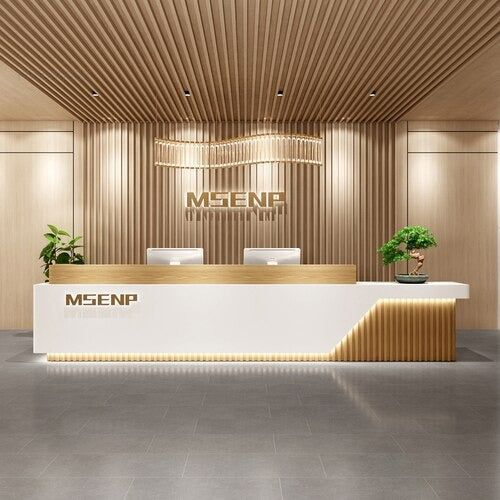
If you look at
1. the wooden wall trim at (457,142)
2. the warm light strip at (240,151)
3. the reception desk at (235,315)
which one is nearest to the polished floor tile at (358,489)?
the reception desk at (235,315)

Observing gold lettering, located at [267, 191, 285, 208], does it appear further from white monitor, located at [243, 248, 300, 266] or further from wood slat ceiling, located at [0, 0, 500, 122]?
white monitor, located at [243, 248, 300, 266]

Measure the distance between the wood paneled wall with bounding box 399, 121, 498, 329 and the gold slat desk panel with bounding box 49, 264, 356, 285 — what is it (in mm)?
3903

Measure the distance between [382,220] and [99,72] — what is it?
5.58 m

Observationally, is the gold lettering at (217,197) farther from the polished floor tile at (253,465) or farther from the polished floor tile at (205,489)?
the polished floor tile at (205,489)

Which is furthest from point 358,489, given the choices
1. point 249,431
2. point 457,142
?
point 457,142

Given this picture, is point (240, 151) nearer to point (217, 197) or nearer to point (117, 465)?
point (217, 197)

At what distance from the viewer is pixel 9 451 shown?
3949mm

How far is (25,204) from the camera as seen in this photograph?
10320 mm

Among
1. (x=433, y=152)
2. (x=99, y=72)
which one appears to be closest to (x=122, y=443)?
(x=99, y=72)

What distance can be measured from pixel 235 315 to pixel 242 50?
334 centimetres

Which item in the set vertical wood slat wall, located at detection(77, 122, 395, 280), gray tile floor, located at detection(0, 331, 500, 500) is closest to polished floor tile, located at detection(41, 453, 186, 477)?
gray tile floor, located at detection(0, 331, 500, 500)

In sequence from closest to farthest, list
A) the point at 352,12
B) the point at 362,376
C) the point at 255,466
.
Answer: the point at 255,466
the point at 352,12
the point at 362,376

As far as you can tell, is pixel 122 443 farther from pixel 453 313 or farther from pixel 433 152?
pixel 433 152

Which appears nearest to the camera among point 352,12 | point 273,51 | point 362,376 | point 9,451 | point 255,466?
point 255,466
